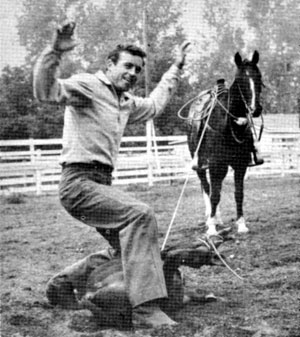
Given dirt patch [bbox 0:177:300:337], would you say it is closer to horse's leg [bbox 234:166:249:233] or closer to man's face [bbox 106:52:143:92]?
horse's leg [bbox 234:166:249:233]

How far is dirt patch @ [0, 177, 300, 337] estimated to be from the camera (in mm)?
3773

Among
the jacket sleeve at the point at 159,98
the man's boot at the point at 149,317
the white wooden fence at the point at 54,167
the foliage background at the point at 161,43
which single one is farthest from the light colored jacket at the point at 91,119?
the foliage background at the point at 161,43

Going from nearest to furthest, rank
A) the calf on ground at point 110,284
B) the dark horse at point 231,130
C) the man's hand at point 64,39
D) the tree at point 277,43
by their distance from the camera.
→ the man's hand at point 64,39 < the calf on ground at point 110,284 < the dark horse at point 231,130 < the tree at point 277,43

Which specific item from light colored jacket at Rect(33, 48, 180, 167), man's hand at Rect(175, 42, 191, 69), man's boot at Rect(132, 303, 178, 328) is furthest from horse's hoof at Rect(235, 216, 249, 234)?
man's boot at Rect(132, 303, 178, 328)

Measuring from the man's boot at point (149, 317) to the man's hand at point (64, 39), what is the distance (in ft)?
5.86

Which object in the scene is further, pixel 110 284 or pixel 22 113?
pixel 22 113

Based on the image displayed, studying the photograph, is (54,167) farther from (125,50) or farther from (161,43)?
(161,43)

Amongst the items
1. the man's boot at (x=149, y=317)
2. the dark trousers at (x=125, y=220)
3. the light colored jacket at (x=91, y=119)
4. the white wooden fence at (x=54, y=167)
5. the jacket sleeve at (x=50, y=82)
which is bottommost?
the white wooden fence at (x=54, y=167)

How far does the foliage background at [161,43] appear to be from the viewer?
25984mm

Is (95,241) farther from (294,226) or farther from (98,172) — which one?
(98,172)

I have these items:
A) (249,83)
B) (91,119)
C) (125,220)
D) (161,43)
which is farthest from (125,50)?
(161,43)

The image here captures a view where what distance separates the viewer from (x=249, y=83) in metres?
7.50

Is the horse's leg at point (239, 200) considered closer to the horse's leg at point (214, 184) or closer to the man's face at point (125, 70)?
the horse's leg at point (214, 184)

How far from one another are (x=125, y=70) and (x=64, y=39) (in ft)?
2.85
